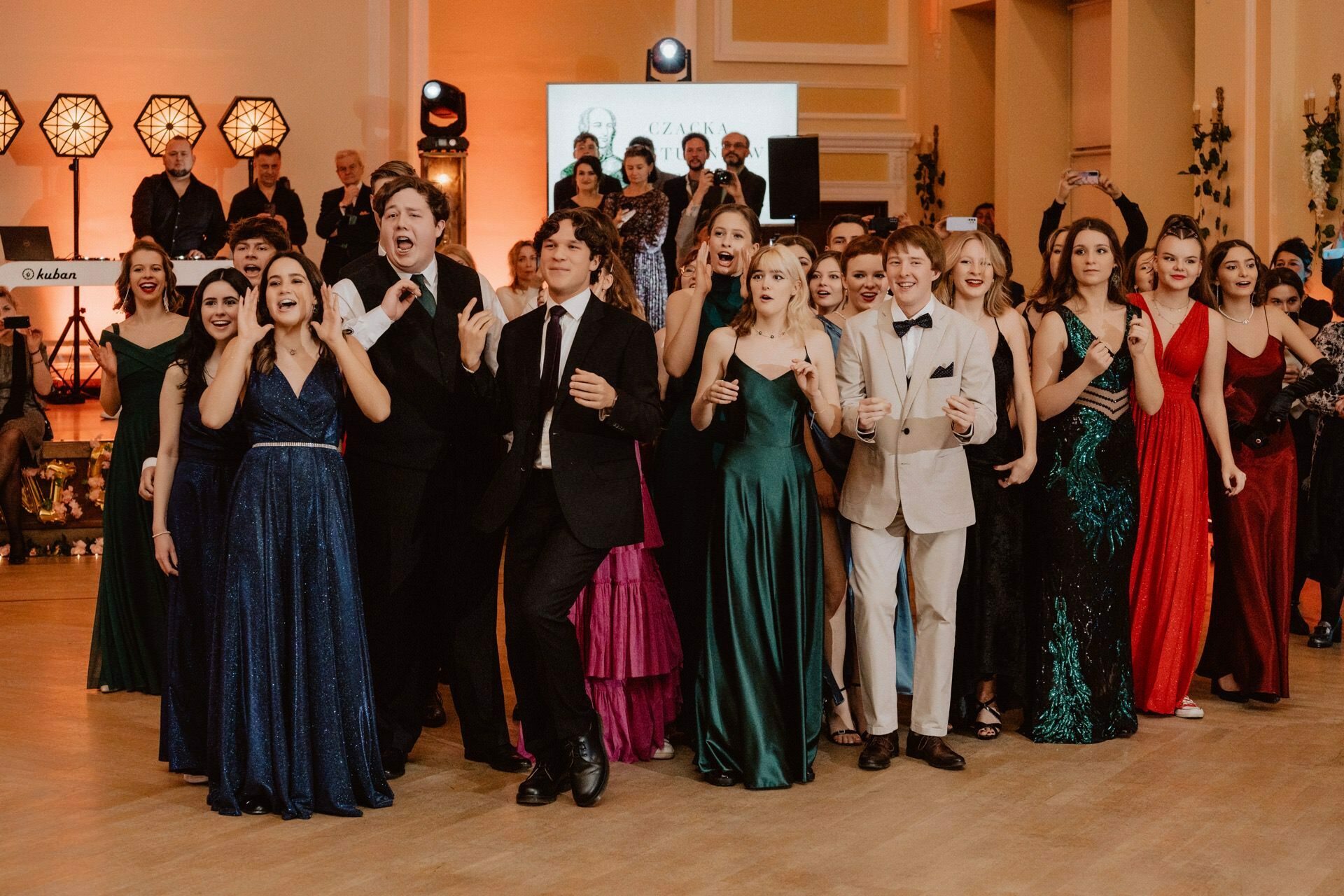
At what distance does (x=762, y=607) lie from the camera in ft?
13.6

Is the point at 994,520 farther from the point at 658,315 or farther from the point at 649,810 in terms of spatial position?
the point at 658,315

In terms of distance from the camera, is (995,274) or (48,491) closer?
(995,274)

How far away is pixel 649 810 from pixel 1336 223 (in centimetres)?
727

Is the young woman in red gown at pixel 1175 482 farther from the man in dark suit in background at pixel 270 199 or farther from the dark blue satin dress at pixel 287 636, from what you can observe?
the man in dark suit in background at pixel 270 199

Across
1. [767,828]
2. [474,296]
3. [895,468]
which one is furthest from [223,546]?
[895,468]

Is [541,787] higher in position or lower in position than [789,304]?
lower

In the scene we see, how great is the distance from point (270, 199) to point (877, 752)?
736 cm

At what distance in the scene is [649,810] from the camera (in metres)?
3.93

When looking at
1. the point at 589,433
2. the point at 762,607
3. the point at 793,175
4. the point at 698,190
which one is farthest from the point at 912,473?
the point at 793,175

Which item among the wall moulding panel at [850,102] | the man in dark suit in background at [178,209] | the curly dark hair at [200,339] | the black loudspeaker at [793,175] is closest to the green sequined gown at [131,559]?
the curly dark hair at [200,339]

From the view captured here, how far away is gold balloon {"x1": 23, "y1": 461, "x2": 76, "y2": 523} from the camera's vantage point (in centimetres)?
788

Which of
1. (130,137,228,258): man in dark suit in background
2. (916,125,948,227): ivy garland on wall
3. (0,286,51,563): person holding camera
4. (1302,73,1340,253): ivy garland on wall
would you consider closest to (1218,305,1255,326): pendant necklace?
(1302,73,1340,253): ivy garland on wall

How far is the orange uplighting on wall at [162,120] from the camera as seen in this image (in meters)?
11.2

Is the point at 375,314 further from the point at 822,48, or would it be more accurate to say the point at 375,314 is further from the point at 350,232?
the point at 822,48
